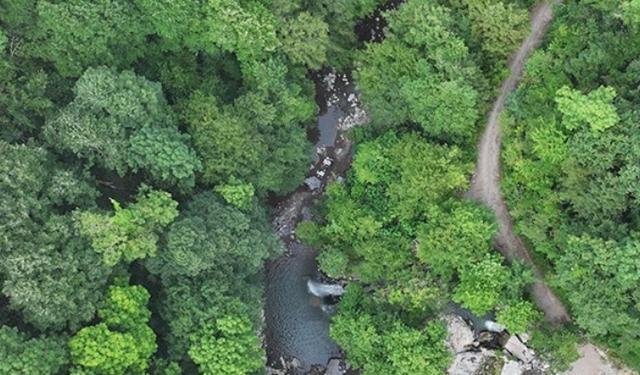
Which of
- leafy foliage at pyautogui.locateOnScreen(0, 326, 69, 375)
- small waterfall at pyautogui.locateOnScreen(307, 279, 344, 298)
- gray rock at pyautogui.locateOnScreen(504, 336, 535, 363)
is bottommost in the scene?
leafy foliage at pyautogui.locateOnScreen(0, 326, 69, 375)

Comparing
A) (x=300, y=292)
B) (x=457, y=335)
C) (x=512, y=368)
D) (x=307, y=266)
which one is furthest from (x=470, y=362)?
(x=307, y=266)

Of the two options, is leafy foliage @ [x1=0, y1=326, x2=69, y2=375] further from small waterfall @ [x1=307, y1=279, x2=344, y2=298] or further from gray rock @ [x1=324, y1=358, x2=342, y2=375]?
gray rock @ [x1=324, y1=358, x2=342, y2=375]

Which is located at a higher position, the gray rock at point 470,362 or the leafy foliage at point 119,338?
the gray rock at point 470,362

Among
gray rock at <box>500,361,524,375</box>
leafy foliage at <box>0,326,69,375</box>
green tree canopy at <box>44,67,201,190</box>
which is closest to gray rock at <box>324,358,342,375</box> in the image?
gray rock at <box>500,361,524,375</box>

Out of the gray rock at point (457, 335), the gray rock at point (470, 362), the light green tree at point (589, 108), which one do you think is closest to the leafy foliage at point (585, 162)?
the light green tree at point (589, 108)

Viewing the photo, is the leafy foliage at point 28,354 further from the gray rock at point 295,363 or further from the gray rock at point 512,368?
the gray rock at point 512,368

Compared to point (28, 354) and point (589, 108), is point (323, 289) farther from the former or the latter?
point (589, 108)

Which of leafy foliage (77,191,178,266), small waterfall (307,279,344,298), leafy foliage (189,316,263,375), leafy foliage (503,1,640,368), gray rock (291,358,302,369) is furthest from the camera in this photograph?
small waterfall (307,279,344,298)
